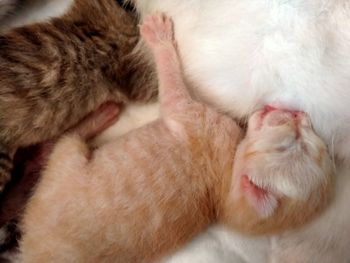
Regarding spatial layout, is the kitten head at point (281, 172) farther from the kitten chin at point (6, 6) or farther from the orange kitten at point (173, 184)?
the kitten chin at point (6, 6)

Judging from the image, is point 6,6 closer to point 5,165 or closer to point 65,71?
point 65,71

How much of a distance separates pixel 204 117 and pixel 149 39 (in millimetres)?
195

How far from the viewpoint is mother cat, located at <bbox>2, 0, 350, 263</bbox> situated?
966mm

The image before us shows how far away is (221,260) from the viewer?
3.48 feet

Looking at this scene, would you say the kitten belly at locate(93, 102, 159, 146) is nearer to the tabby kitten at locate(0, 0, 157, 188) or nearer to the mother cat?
the tabby kitten at locate(0, 0, 157, 188)

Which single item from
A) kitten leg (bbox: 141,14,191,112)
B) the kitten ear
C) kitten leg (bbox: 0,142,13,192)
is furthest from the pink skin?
kitten leg (bbox: 0,142,13,192)

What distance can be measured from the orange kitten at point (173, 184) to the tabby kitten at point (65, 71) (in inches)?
2.9

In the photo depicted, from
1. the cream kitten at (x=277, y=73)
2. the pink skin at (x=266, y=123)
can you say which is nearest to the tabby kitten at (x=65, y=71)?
the cream kitten at (x=277, y=73)

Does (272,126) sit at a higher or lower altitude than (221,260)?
higher

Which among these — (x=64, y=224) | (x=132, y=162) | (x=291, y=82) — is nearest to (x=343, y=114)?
(x=291, y=82)

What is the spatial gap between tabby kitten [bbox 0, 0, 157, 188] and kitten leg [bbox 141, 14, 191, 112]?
0.06 meters

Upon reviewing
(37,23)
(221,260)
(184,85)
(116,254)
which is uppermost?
(37,23)

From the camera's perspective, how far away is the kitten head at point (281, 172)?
0.98m

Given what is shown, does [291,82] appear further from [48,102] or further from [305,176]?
[48,102]
